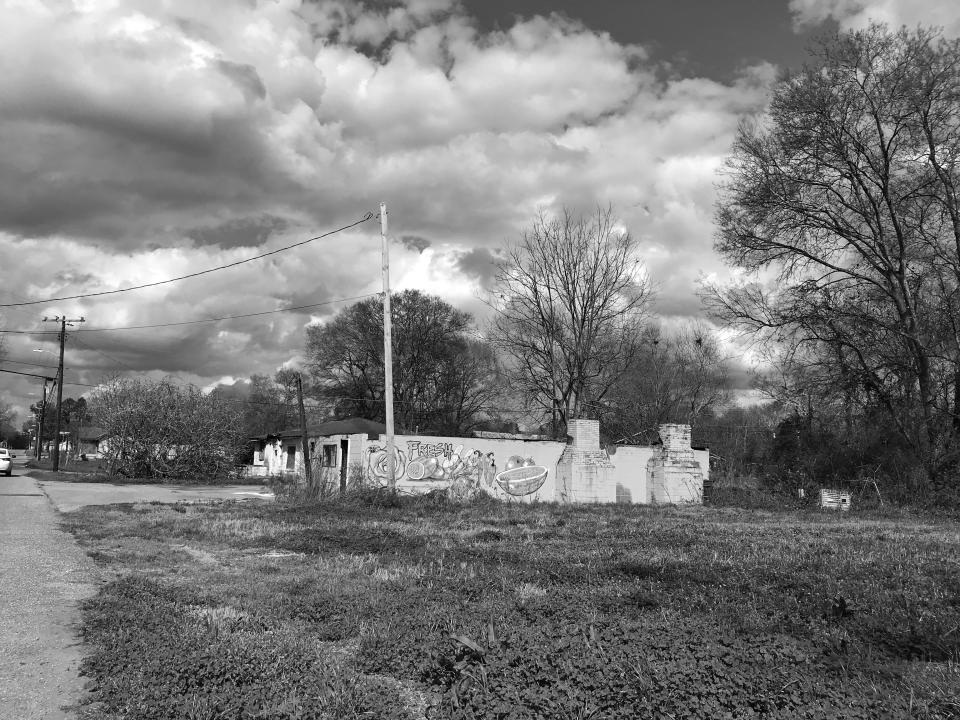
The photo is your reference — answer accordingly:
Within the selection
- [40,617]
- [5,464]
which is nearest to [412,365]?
[5,464]

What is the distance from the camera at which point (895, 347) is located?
23.8 m

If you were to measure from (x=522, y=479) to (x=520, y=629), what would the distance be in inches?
691

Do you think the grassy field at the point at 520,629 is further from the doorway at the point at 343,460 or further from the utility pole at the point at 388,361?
the doorway at the point at 343,460

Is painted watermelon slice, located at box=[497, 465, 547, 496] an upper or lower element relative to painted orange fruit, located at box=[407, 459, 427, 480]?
lower

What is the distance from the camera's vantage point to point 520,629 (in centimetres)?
534

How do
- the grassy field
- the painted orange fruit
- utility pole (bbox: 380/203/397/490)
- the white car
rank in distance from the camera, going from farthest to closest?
the white car, the painted orange fruit, utility pole (bbox: 380/203/397/490), the grassy field

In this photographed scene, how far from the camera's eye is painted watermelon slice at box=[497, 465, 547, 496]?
22672 millimetres

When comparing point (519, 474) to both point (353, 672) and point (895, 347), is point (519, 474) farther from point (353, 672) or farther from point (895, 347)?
point (353, 672)

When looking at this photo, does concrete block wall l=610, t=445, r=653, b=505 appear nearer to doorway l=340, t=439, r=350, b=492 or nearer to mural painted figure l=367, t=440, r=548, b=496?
mural painted figure l=367, t=440, r=548, b=496

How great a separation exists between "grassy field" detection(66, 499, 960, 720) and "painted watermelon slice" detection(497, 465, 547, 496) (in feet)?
35.8

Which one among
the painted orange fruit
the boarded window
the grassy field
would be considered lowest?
the grassy field

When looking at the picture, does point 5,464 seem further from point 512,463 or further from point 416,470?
point 512,463

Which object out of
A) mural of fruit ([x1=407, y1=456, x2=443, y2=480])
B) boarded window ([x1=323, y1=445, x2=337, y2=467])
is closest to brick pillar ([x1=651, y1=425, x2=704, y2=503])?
mural of fruit ([x1=407, y1=456, x2=443, y2=480])

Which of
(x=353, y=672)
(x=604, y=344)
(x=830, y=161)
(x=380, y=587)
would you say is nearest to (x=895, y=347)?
(x=830, y=161)
